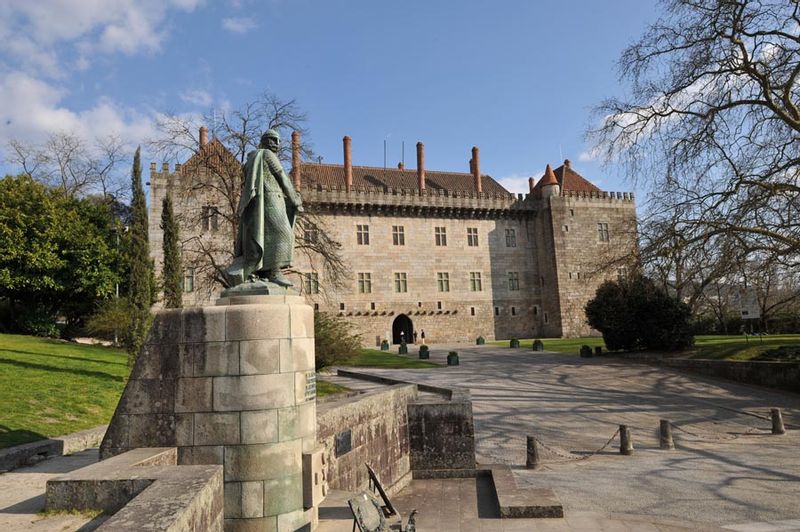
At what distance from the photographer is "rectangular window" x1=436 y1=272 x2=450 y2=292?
4469 centimetres

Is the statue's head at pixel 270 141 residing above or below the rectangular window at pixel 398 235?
below

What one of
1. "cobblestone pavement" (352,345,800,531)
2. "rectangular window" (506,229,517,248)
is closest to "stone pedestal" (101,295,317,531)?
"cobblestone pavement" (352,345,800,531)

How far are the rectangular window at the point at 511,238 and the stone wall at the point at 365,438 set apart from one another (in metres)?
38.2

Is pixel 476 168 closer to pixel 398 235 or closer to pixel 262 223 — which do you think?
pixel 398 235

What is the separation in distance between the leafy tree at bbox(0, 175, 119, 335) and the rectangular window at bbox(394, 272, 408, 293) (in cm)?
2110

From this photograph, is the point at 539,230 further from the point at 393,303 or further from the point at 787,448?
the point at 787,448

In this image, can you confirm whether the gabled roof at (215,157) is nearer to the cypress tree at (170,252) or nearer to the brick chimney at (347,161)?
the cypress tree at (170,252)

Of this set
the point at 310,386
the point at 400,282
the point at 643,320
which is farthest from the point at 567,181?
the point at 310,386

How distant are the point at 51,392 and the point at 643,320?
25363 mm

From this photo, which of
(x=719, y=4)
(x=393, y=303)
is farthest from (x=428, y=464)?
(x=393, y=303)

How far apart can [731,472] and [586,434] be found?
149 inches

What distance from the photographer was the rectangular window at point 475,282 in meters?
45.6

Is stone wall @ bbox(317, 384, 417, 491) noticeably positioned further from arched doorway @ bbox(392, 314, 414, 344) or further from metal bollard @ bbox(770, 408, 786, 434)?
arched doorway @ bbox(392, 314, 414, 344)

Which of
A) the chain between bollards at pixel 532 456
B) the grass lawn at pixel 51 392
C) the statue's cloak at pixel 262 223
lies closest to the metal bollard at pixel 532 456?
the chain between bollards at pixel 532 456
